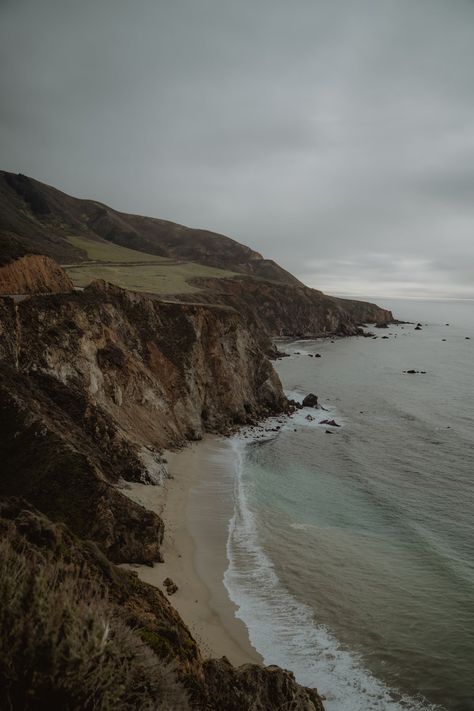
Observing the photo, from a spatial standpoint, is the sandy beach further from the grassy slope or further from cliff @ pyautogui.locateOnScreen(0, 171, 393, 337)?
cliff @ pyautogui.locateOnScreen(0, 171, 393, 337)

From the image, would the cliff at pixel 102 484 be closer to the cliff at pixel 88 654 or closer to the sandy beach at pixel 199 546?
the cliff at pixel 88 654

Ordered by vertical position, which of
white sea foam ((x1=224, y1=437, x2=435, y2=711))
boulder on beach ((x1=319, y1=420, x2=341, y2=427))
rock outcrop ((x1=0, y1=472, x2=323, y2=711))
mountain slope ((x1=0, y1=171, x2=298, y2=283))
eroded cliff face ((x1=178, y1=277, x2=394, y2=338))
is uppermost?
mountain slope ((x1=0, y1=171, x2=298, y2=283))

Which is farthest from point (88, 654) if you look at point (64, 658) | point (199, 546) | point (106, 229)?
point (106, 229)

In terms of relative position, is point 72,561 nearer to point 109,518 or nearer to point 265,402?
point 109,518

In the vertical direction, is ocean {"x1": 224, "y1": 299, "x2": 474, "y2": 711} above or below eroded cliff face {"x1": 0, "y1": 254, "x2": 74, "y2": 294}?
below

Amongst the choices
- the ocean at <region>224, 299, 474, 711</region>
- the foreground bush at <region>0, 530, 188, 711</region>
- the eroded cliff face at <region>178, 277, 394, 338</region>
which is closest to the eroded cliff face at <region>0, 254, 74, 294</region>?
the ocean at <region>224, 299, 474, 711</region>

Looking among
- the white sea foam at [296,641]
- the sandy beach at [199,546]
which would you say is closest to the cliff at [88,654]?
the white sea foam at [296,641]
